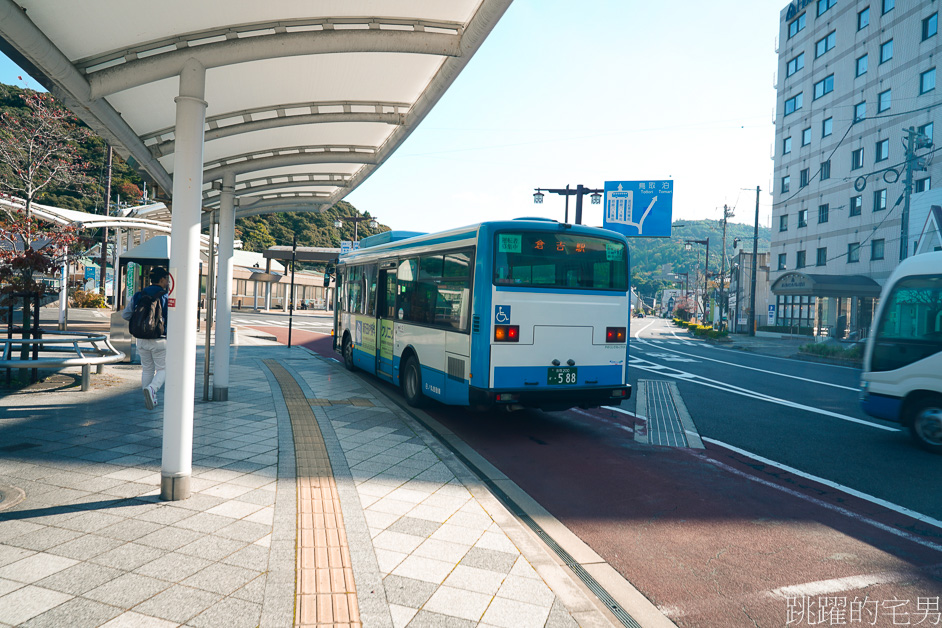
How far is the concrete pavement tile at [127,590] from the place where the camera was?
3035 mm

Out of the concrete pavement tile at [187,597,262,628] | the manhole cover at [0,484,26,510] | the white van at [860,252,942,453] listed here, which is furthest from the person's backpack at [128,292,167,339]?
the white van at [860,252,942,453]

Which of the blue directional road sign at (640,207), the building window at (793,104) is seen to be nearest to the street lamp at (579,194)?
the blue directional road sign at (640,207)

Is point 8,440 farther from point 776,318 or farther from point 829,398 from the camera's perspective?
point 776,318

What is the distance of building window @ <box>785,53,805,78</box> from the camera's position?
44.3m

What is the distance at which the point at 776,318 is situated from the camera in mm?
44781

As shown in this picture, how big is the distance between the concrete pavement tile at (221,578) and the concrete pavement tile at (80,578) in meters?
0.46

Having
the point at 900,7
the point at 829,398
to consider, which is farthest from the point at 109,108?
the point at 900,7

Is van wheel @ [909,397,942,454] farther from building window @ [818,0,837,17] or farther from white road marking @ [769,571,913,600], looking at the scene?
building window @ [818,0,837,17]

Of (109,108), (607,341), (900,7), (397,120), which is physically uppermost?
(900,7)

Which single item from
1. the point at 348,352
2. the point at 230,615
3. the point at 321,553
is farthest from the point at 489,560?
the point at 348,352

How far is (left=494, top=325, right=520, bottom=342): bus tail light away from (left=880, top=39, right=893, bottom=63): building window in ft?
133

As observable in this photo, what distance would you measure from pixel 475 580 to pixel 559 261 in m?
5.08

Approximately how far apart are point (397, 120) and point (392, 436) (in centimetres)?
389

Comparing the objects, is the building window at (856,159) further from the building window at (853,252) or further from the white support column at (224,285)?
the white support column at (224,285)
